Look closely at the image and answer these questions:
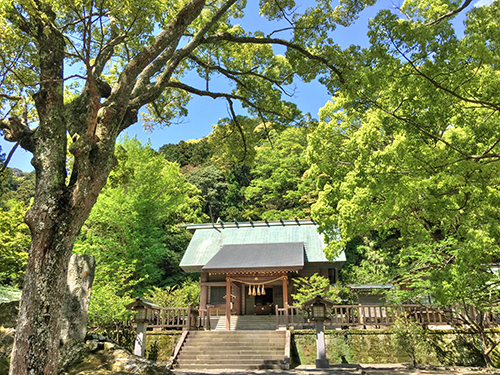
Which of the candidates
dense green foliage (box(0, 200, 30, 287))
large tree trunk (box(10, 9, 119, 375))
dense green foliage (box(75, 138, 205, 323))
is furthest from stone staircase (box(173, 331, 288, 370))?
large tree trunk (box(10, 9, 119, 375))

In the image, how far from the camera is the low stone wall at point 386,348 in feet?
33.9

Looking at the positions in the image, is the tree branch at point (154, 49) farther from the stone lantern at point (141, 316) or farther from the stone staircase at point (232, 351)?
the stone staircase at point (232, 351)

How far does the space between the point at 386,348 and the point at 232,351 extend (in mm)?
4880

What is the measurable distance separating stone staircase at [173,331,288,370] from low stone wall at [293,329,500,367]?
0.92 meters

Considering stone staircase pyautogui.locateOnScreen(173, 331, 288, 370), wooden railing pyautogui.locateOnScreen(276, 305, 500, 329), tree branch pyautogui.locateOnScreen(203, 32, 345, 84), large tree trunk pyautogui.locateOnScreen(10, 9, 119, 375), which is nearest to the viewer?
large tree trunk pyautogui.locateOnScreen(10, 9, 119, 375)

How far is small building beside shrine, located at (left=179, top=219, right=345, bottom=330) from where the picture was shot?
14.8 m

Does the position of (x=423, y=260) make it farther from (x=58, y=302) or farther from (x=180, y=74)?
(x=180, y=74)

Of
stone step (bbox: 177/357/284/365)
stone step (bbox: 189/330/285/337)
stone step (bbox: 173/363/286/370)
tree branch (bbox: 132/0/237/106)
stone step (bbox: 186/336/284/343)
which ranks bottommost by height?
stone step (bbox: 173/363/286/370)

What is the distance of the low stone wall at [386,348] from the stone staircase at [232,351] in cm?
92

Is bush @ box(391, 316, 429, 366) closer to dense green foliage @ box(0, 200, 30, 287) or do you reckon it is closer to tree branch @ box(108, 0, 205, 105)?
tree branch @ box(108, 0, 205, 105)

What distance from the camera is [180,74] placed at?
1009 cm

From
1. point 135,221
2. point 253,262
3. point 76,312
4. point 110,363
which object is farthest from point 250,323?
point 110,363

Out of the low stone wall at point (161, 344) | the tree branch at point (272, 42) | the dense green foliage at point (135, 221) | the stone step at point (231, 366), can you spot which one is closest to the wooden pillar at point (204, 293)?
the dense green foliage at point (135, 221)

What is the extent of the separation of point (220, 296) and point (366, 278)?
320 inches
